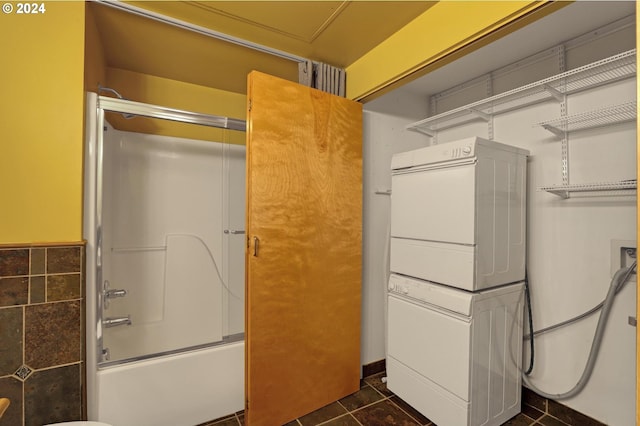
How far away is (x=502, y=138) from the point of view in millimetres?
2133

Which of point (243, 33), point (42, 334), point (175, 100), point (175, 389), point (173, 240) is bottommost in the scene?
point (175, 389)

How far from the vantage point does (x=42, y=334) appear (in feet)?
4.37

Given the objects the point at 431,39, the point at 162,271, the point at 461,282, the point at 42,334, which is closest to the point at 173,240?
the point at 162,271

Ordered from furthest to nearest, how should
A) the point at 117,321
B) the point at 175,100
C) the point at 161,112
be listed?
the point at 175,100 → the point at 117,321 → the point at 161,112

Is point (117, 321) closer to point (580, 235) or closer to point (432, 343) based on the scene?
point (432, 343)

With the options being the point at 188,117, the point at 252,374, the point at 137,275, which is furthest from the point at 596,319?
the point at 137,275

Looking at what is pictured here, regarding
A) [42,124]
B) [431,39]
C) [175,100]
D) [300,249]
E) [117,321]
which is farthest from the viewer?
[175,100]

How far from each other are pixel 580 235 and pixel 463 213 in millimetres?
809

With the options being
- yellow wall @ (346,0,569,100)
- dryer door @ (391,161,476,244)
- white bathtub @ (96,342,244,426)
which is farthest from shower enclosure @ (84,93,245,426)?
dryer door @ (391,161,476,244)

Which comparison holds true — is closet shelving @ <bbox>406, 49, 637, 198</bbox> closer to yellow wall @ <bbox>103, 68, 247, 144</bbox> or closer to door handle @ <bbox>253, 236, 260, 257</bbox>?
door handle @ <bbox>253, 236, 260, 257</bbox>

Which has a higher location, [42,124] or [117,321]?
[42,124]

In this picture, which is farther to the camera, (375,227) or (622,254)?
(375,227)

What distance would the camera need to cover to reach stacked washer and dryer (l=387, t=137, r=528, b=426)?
156cm

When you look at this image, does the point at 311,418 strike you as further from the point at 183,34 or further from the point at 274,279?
the point at 183,34
